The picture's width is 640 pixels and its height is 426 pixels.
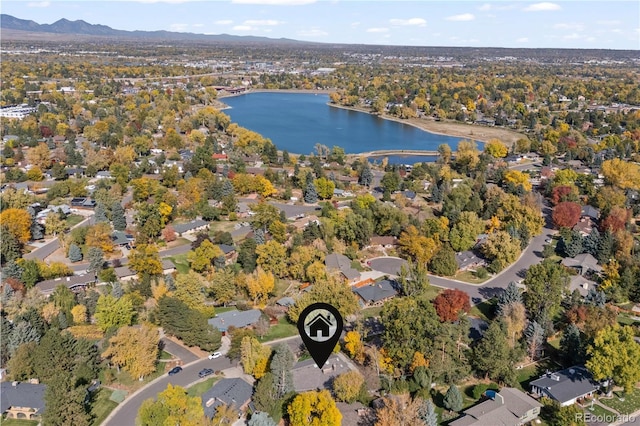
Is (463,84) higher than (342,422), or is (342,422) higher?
(463,84)

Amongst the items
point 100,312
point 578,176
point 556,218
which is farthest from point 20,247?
point 578,176

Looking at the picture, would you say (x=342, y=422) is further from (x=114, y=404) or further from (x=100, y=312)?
(x=100, y=312)

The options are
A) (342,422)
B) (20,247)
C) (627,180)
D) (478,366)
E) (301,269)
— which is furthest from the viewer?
(627,180)

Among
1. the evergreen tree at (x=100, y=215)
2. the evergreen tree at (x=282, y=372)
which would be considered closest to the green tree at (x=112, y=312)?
the evergreen tree at (x=282, y=372)

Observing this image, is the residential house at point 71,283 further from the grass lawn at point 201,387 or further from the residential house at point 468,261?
the residential house at point 468,261

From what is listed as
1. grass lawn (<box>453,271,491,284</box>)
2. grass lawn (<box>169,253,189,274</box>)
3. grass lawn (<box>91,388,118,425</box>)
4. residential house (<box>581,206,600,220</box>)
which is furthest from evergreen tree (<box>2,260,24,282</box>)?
residential house (<box>581,206,600,220</box>)

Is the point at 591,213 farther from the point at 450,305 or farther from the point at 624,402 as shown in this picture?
the point at 624,402

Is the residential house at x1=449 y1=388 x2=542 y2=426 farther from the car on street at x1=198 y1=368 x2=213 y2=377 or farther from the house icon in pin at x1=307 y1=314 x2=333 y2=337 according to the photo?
the car on street at x1=198 y1=368 x2=213 y2=377
